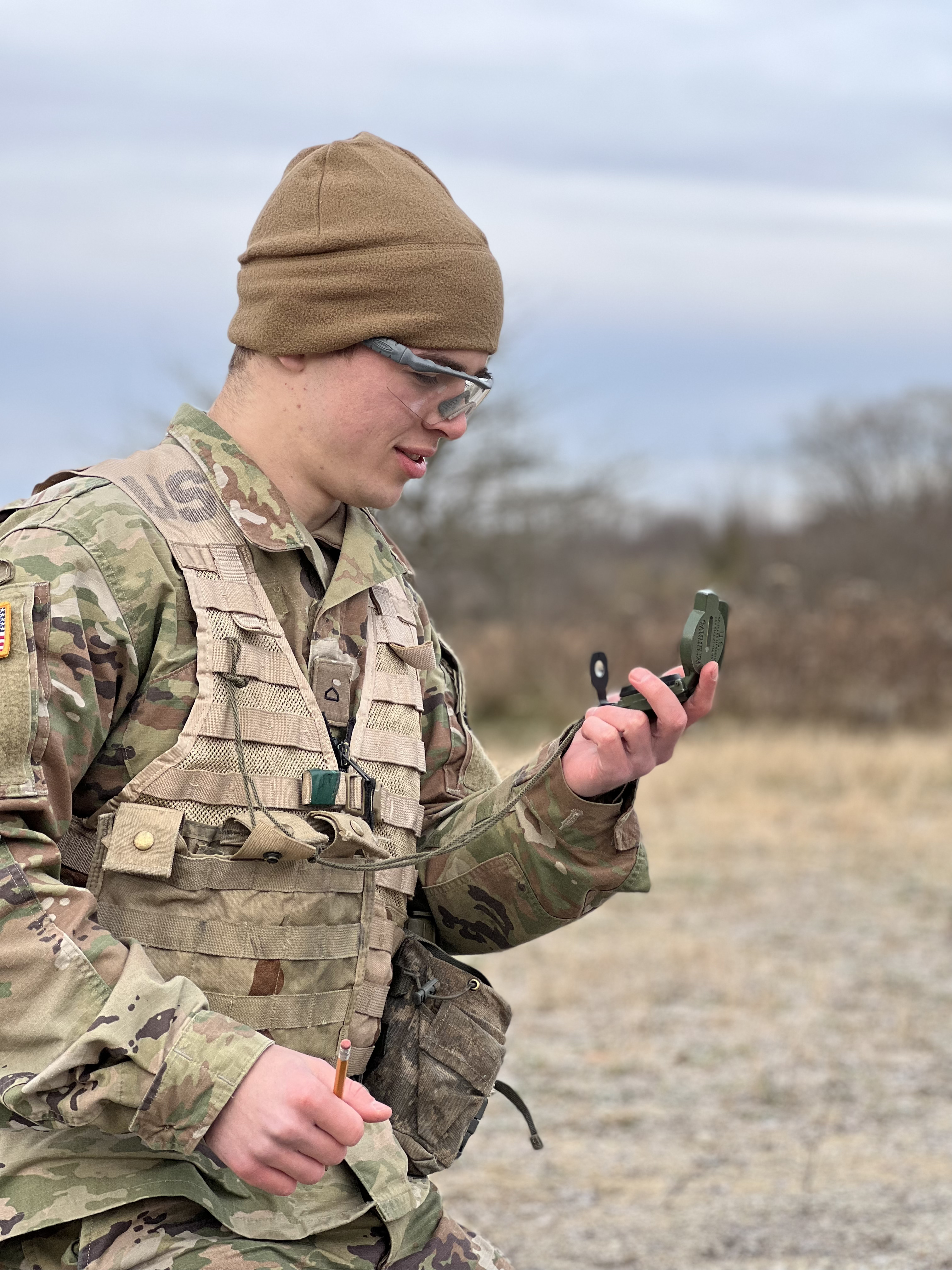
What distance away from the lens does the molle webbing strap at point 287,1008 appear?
8.15 feet

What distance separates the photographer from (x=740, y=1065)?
23.6 feet

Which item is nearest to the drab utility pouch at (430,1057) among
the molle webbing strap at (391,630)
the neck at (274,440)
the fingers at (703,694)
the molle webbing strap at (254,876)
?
the molle webbing strap at (254,876)

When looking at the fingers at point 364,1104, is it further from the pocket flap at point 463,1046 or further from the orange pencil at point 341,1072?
the pocket flap at point 463,1046

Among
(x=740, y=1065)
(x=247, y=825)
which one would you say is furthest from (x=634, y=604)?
(x=247, y=825)

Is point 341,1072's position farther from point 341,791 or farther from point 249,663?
point 249,663

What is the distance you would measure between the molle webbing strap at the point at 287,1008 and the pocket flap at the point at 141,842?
0.24 metres

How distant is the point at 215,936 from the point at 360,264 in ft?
3.88

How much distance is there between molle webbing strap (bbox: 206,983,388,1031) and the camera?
8.15ft

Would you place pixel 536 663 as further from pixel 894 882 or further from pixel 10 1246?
pixel 10 1246

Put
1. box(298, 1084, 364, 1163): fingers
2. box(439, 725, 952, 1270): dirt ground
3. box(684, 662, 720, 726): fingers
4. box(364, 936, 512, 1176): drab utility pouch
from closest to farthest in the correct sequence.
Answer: box(298, 1084, 364, 1163): fingers → box(684, 662, 720, 726): fingers → box(364, 936, 512, 1176): drab utility pouch → box(439, 725, 952, 1270): dirt ground

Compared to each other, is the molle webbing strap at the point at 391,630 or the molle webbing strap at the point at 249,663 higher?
the molle webbing strap at the point at 391,630

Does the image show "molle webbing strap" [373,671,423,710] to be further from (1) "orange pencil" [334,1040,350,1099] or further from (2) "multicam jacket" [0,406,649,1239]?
(1) "orange pencil" [334,1040,350,1099]

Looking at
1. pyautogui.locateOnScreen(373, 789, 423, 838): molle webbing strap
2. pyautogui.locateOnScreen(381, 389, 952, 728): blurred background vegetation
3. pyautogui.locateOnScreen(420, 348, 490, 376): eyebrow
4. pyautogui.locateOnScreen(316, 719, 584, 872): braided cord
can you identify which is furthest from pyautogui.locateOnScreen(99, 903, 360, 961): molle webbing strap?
pyautogui.locateOnScreen(381, 389, 952, 728): blurred background vegetation

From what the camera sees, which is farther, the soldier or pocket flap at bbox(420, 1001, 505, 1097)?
pocket flap at bbox(420, 1001, 505, 1097)
